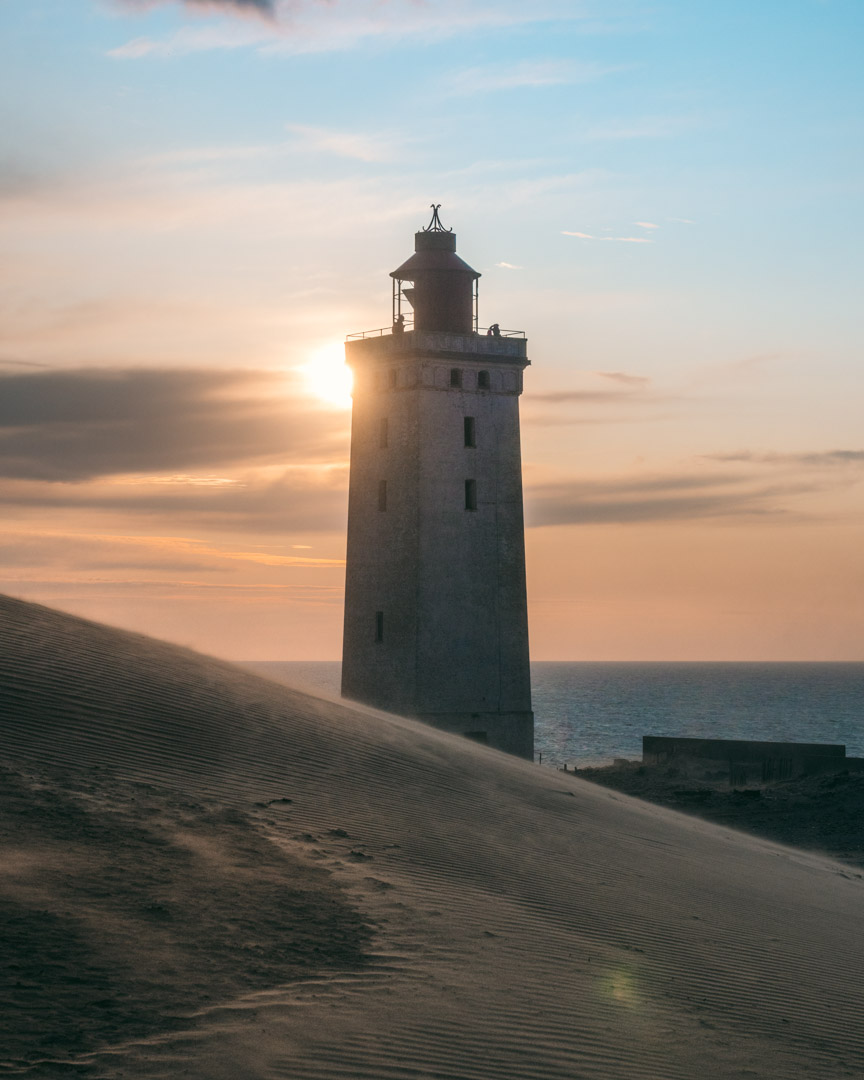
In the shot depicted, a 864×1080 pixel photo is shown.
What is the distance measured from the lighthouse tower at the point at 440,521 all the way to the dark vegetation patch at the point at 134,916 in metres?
20.3

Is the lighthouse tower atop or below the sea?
atop

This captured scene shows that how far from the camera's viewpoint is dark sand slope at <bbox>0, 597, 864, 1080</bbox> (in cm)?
958

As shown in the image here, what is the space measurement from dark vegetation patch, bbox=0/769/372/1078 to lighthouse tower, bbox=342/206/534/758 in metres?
20.3

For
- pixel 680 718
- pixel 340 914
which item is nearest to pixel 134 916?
pixel 340 914

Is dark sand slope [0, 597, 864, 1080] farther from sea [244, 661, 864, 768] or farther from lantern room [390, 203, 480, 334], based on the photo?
sea [244, 661, 864, 768]

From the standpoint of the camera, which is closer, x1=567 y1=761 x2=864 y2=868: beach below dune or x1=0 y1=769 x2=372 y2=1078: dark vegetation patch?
x1=0 y1=769 x2=372 y2=1078: dark vegetation patch

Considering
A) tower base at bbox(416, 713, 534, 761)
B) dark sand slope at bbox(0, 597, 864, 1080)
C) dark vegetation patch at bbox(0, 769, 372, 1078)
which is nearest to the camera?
dark vegetation patch at bbox(0, 769, 372, 1078)

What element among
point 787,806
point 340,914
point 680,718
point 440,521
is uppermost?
point 440,521

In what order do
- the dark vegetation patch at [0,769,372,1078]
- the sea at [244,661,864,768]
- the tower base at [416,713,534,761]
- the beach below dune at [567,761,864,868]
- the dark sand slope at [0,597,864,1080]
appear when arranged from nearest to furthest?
the dark vegetation patch at [0,769,372,1078], the dark sand slope at [0,597,864,1080], the beach below dune at [567,761,864,868], the tower base at [416,713,534,761], the sea at [244,661,864,768]

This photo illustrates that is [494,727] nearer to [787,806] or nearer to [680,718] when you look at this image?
[787,806]

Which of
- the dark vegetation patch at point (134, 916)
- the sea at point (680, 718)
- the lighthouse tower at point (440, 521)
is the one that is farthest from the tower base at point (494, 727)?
the sea at point (680, 718)

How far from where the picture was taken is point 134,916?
1139cm

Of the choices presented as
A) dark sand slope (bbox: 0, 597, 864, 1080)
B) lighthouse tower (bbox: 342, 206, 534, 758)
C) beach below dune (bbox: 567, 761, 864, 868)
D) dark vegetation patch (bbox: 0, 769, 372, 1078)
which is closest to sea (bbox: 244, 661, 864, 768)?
beach below dune (bbox: 567, 761, 864, 868)

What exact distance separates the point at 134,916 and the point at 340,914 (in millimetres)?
2204
